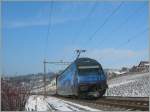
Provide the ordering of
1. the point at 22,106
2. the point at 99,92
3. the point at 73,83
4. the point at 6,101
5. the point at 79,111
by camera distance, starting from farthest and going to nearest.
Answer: the point at 73,83 < the point at 99,92 < the point at 22,106 < the point at 6,101 < the point at 79,111

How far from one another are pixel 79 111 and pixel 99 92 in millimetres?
4513

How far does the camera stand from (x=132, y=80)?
14836 mm

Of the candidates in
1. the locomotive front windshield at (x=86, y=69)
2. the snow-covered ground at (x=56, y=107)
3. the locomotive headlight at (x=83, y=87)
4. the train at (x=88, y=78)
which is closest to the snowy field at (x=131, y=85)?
the train at (x=88, y=78)

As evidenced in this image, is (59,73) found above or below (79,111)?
above

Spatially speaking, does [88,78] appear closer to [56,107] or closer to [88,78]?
[88,78]

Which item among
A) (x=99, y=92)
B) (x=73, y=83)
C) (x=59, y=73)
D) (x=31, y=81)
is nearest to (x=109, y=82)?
(x=99, y=92)

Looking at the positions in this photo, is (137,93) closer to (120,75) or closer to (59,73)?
(120,75)

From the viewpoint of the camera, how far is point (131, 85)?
1499 centimetres

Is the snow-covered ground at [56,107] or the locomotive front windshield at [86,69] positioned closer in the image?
the snow-covered ground at [56,107]

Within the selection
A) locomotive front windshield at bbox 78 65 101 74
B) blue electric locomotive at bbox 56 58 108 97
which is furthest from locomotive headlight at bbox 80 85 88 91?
locomotive front windshield at bbox 78 65 101 74

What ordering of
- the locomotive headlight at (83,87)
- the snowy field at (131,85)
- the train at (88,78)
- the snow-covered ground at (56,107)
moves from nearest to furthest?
the snow-covered ground at (56,107), the snowy field at (131,85), the train at (88,78), the locomotive headlight at (83,87)

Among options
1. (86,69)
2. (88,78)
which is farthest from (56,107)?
(86,69)

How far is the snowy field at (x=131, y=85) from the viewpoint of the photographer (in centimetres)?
1406

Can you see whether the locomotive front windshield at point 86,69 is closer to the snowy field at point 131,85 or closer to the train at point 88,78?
the train at point 88,78
